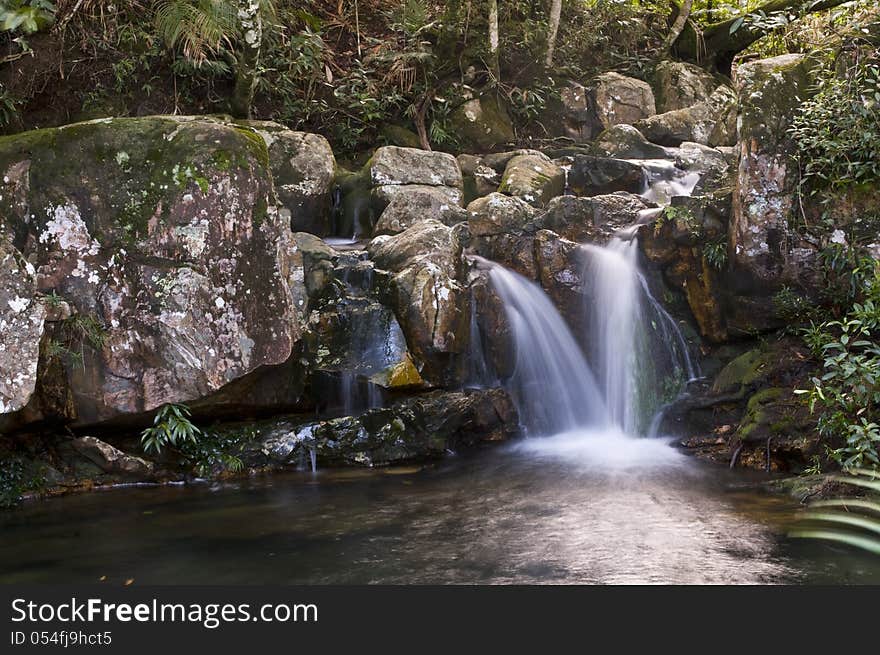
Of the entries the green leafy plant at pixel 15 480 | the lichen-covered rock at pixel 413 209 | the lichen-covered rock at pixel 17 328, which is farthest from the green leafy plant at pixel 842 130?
the green leafy plant at pixel 15 480

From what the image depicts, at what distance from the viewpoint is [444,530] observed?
18.5 ft

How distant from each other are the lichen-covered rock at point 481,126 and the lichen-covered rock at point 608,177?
2.28 metres

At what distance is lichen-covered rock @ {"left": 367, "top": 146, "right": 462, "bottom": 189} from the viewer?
1128 cm

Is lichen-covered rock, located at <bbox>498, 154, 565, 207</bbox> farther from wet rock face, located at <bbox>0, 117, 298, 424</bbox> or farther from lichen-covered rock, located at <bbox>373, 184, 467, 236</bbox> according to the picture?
wet rock face, located at <bbox>0, 117, 298, 424</bbox>

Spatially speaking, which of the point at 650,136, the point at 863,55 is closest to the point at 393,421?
the point at 863,55

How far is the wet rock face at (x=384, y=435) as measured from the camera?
7.71m

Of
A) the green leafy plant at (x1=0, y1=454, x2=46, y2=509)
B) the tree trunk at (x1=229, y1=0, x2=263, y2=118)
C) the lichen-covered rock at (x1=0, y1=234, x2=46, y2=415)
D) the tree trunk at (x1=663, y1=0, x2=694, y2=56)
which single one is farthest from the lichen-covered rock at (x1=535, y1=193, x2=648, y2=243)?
the tree trunk at (x1=663, y1=0, x2=694, y2=56)

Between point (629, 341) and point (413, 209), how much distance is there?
3576 millimetres

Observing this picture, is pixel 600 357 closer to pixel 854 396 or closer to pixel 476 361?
pixel 476 361

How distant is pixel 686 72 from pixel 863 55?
8.16 metres

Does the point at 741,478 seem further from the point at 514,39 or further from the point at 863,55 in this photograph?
the point at 514,39

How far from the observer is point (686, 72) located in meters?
15.6

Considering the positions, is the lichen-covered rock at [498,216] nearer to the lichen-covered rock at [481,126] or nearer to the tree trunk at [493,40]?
the lichen-covered rock at [481,126]

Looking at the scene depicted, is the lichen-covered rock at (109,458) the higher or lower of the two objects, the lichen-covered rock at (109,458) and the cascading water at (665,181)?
the lower
